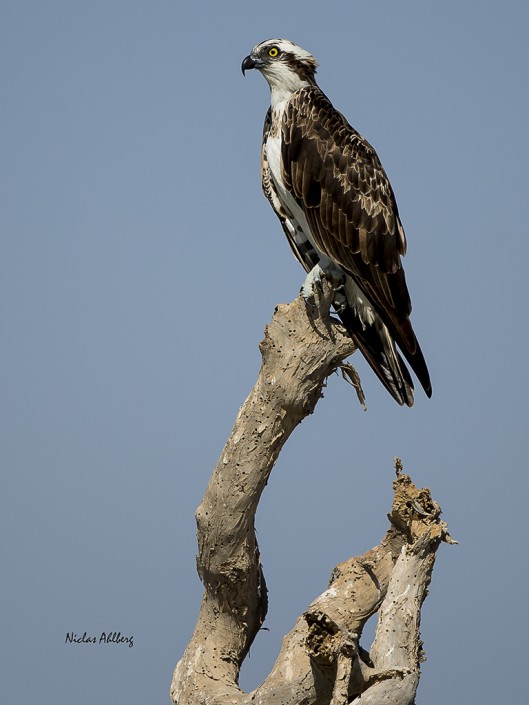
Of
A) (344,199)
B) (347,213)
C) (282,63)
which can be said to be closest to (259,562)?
(347,213)

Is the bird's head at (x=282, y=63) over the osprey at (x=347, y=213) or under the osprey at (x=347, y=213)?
over

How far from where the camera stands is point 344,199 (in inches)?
343

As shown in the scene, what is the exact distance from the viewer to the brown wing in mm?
8578

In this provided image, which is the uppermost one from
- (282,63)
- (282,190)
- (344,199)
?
(282,63)

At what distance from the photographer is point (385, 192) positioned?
890 cm

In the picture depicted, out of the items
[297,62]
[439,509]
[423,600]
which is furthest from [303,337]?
[297,62]

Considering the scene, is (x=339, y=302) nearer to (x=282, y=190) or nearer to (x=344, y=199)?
(x=344, y=199)

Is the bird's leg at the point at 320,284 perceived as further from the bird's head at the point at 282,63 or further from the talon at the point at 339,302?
the bird's head at the point at 282,63

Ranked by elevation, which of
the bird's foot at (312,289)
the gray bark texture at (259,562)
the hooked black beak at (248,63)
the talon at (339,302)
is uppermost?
the hooked black beak at (248,63)

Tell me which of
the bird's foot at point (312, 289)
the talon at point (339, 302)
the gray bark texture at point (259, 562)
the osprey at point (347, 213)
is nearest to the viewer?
the gray bark texture at point (259, 562)

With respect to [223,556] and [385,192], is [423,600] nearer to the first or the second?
[223,556]

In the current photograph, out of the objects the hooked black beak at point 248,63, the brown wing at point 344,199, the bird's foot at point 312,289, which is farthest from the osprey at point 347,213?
the hooked black beak at point 248,63

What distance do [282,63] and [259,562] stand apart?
4779mm

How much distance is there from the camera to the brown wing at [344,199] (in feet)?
28.1
